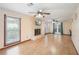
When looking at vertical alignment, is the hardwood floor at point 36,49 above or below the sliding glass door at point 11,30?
below

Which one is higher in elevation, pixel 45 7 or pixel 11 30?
pixel 45 7

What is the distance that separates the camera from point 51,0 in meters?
1.87

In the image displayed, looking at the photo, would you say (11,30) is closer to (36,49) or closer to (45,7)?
(36,49)

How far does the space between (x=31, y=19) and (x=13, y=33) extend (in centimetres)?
79

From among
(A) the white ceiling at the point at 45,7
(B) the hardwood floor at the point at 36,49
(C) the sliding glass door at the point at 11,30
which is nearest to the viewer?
(A) the white ceiling at the point at 45,7

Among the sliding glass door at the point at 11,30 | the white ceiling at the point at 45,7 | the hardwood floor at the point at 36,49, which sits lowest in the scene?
the hardwood floor at the point at 36,49

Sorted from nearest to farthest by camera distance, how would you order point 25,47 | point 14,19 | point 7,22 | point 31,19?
1. point 7,22
2. point 14,19
3. point 25,47
4. point 31,19

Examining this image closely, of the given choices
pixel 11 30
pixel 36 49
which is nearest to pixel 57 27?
pixel 36 49

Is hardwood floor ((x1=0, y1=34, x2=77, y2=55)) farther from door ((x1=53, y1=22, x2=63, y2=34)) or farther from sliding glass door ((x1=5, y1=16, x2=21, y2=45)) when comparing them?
door ((x1=53, y1=22, x2=63, y2=34))

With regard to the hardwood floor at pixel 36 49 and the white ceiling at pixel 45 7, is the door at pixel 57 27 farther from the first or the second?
the white ceiling at pixel 45 7

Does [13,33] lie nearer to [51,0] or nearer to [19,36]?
[19,36]

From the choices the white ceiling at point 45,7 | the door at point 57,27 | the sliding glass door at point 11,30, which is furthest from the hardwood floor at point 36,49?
the white ceiling at point 45,7
